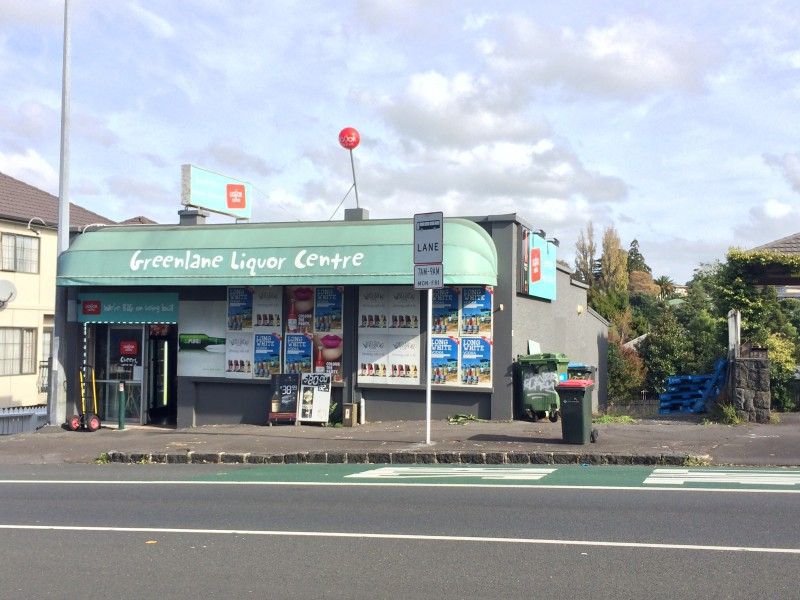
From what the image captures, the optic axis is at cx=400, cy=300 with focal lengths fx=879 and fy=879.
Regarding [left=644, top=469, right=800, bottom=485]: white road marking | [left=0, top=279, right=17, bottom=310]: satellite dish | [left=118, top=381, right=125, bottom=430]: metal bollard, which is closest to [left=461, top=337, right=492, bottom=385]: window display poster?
[left=644, top=469, right=800, bottom=485]: white road marking

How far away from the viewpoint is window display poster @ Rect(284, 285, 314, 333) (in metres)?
18.5

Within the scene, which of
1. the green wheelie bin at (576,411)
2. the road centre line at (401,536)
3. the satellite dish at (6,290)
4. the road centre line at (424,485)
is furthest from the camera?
the satellite dish at (6,290)

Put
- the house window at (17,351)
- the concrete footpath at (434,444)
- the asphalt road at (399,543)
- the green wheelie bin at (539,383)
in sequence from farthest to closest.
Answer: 1. the house window at (17,351)
2. the green wheelie bin at (539,383)
3. the concrete footpath at (434,444)
4. the asphalt road at (399,543)

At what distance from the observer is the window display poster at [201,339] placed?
19.1 m

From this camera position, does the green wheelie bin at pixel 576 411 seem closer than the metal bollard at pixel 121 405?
Yes

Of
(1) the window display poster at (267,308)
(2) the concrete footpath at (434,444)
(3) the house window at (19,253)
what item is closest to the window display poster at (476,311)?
(2) the concrete footpath at (434,444)

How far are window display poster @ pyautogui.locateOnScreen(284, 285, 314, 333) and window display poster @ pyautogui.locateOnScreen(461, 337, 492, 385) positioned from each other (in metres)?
3.36

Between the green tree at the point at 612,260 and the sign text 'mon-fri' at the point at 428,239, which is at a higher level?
the green tree at the point at 612,260

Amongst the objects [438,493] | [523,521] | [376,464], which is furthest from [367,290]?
[523,521]

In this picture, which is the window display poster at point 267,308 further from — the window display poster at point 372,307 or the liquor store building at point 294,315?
the window display poster at point 372,307

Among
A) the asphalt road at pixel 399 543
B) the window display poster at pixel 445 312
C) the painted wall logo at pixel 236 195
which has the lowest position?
the asphalt road at pixel 399 543

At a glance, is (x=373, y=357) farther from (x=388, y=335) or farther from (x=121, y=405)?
(x=121, y=405)

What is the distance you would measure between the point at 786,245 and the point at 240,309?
12618 millimetres

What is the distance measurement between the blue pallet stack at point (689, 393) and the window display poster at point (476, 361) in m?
4.84
